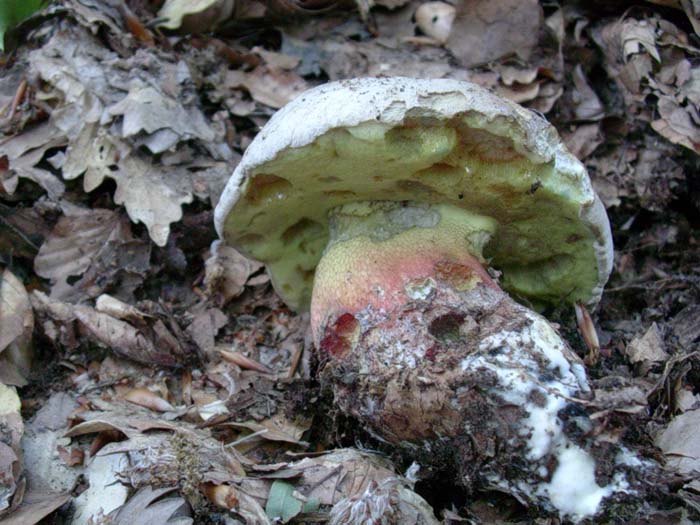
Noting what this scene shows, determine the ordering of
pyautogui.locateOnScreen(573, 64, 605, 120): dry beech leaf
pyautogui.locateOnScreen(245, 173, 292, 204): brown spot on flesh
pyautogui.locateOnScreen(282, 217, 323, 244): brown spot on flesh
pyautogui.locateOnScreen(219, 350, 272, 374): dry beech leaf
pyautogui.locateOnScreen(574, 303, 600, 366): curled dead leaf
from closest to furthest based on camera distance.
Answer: pyautogui.locateOnScreen(245, 173, 292, 204): brown spot on flesh < pyautogui.locateOnScreen(574, 303, 600, 366): curled dead leaf < pyautogui.locateOnScreen(282, 217, 323, 244): brown spot on flesh < pyautogui.locateOnScreen(219, 350, 272, 374): dry beech leaf < pyautogui.locateOnScreen(573, 64, 605, 120): dry beech leaf

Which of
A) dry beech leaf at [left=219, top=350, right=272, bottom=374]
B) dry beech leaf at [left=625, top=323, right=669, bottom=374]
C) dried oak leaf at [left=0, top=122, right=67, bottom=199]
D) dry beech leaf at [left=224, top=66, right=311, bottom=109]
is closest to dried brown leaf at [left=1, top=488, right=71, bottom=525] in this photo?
dry beech leaf at [left=219, top=350, right=272, bottom=374]

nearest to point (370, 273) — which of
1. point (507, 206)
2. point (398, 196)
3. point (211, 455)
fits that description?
point (398, 196)

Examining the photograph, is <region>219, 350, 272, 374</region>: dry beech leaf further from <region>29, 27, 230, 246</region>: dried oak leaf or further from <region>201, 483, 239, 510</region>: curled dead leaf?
<region>201, 483, 239, 510</region>: curled dead leaf

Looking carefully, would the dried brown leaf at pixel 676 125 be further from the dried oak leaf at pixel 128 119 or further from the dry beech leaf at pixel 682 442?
the dried oak leaf at pixel 128 119

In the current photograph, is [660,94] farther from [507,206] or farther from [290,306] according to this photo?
[290,306]

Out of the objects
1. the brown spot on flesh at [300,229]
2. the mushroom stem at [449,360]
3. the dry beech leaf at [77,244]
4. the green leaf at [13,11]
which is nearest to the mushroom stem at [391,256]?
the mushroom stem at [449,360]

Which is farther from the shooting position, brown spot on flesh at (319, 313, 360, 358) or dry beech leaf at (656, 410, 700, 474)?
brown spot on flesh at (319, 313, 360, 358)

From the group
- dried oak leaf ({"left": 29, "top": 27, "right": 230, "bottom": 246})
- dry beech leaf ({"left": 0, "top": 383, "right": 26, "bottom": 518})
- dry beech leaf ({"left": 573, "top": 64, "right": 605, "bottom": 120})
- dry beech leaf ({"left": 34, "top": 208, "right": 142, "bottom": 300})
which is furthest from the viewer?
dry beech leaf ({"left": 573, "top": 64, "right": 605, "bottom": 120})
